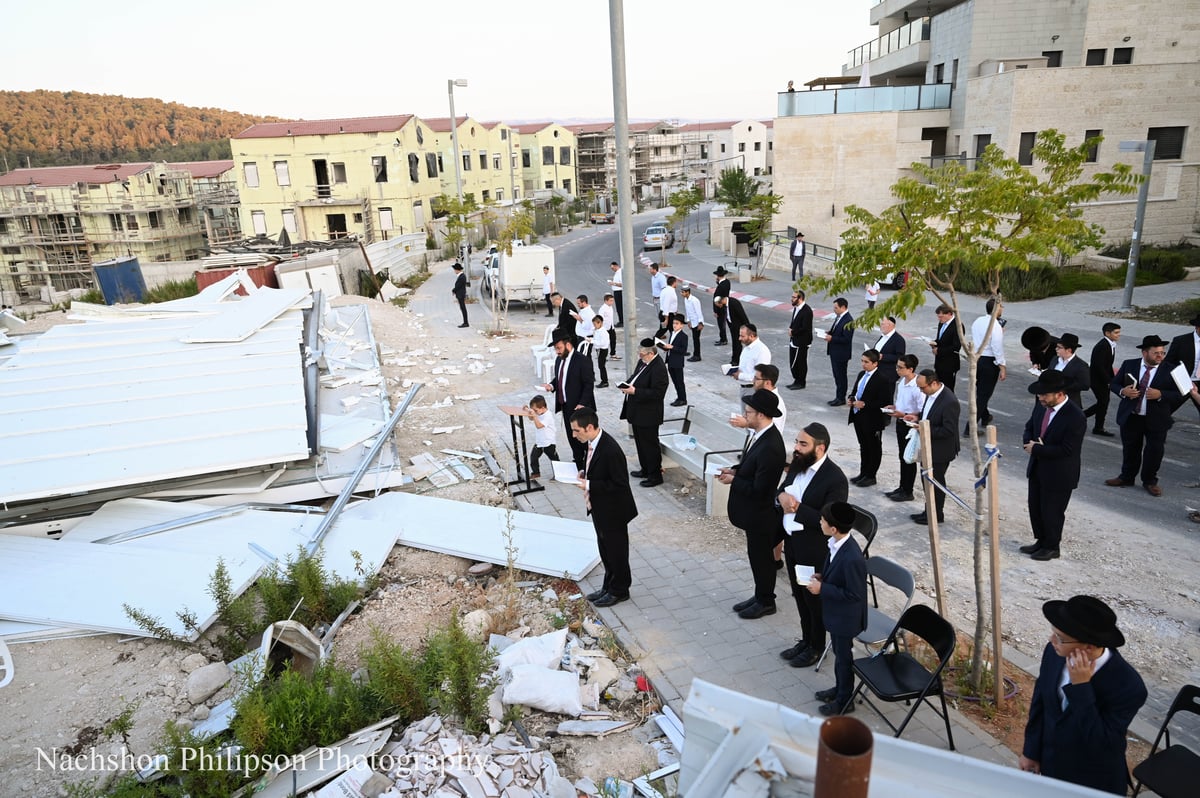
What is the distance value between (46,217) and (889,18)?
2559 inches

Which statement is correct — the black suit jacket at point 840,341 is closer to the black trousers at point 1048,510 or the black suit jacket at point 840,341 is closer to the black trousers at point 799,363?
the black trousers at point 799,363

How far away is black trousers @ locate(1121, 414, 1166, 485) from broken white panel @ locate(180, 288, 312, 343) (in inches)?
517

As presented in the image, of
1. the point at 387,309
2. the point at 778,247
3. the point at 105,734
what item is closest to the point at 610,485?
the point at 105,734

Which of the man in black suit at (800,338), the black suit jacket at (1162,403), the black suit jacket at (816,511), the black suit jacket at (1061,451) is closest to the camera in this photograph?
the black suit jacket at (816,511)

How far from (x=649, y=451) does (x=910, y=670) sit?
4985 millimetres

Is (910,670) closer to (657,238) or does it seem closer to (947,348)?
(947,348)

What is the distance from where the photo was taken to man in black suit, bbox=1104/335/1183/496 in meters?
8.55

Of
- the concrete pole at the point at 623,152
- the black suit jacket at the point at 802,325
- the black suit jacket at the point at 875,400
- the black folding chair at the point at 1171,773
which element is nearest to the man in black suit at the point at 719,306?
the black suit jacket at the point at 802,325

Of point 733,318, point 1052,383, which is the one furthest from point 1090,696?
point 733,318

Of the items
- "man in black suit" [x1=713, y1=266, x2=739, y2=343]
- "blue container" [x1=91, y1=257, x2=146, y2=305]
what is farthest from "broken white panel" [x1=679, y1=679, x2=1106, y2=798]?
"blue container" [x1=91, y1=257, x2=146, y2=305]

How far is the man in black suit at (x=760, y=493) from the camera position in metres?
6.18

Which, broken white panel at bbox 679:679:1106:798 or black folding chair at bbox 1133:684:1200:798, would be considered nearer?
broken white panel at bbox 679:679:1106:798

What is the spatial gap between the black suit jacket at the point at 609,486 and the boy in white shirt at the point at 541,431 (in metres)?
2.49

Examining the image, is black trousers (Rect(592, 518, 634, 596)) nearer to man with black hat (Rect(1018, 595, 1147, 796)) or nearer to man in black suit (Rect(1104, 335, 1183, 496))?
man with black hat (Rect(1018, 595, 1147, 796))
